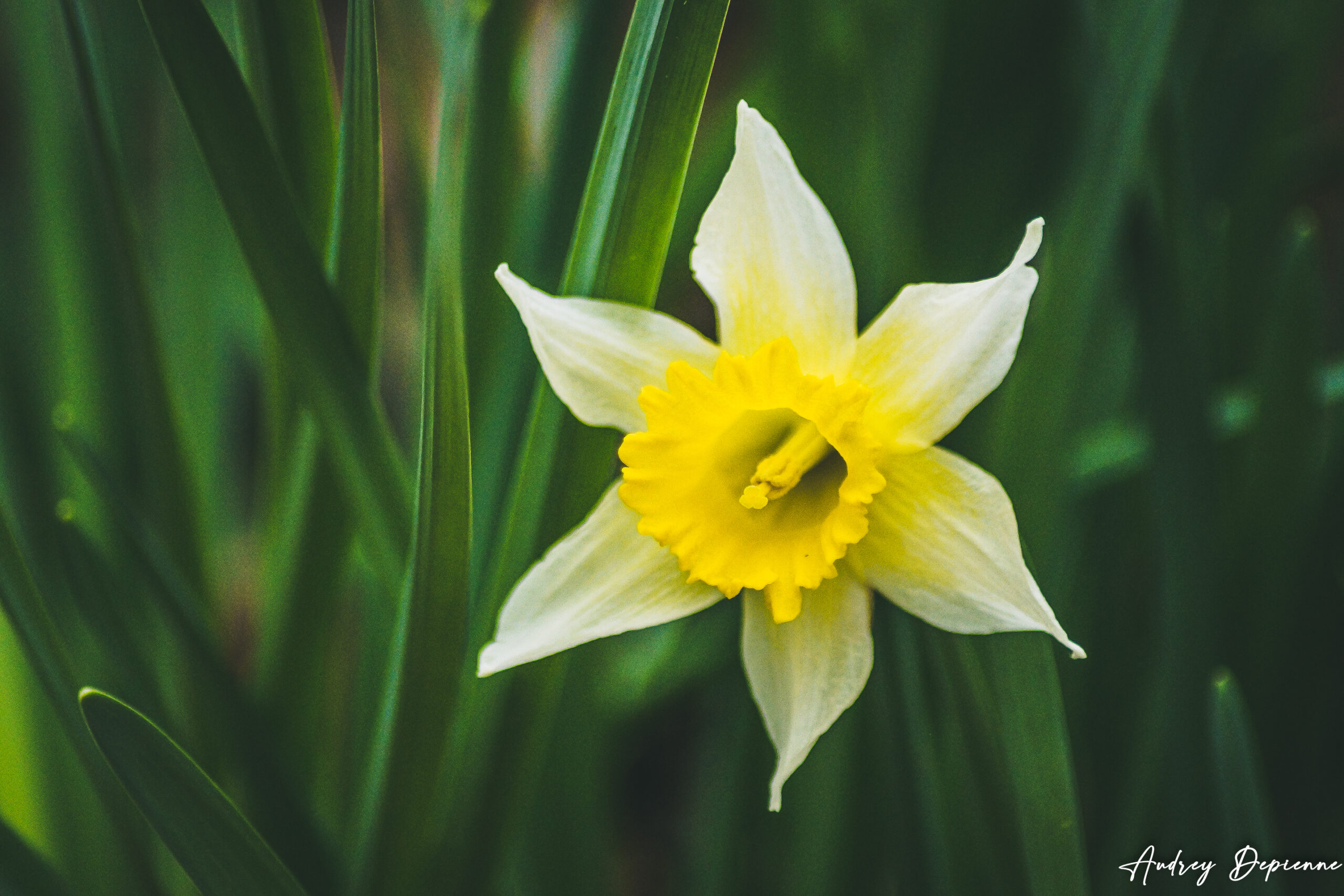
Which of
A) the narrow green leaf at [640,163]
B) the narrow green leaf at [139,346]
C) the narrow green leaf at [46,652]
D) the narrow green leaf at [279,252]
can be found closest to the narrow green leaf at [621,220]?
the narrow green leaf at [640,163]

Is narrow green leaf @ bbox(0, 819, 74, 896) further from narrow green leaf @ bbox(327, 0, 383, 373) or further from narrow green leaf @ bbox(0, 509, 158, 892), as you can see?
narrow green leaf @ bbox(327, 0, 383, 373)

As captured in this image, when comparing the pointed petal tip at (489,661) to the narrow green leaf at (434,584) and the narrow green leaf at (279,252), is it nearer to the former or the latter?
the narrow green leaf at (434,584)

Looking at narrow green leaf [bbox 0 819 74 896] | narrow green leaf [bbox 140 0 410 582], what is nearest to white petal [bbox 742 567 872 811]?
narrow green leaf [bbox 140 0 410 582]

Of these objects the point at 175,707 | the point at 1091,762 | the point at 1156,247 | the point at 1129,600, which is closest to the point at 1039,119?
the point at 1156,247

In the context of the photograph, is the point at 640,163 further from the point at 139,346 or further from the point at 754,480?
the point at 139,346

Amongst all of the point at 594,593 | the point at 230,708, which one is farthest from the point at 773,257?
the point at 230,708
